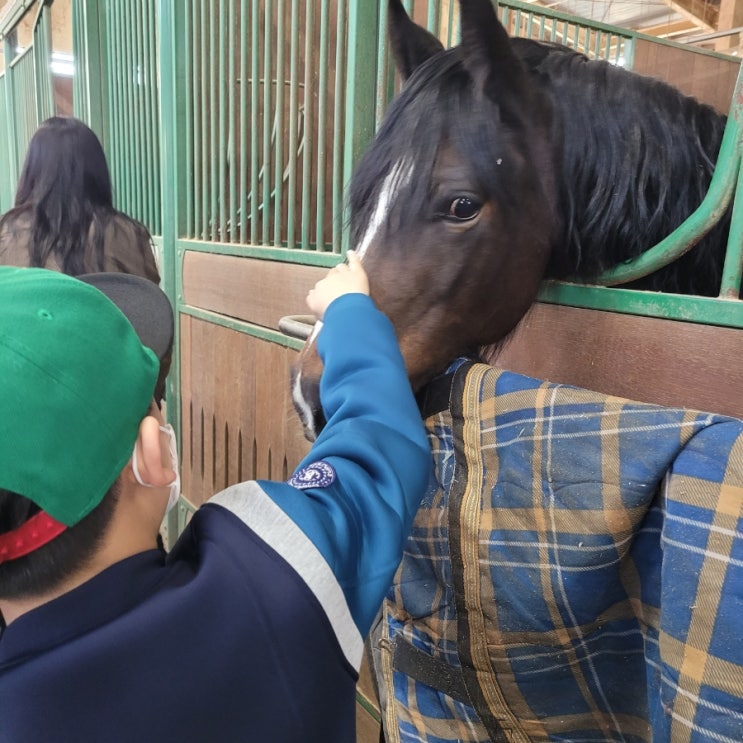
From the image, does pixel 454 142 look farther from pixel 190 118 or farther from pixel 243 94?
pixel 190 118

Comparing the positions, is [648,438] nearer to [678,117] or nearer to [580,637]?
[580,637]

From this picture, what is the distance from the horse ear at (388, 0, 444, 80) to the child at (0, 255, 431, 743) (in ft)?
1.61

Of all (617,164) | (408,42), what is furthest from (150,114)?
(617,164)

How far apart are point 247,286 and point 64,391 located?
1.10m

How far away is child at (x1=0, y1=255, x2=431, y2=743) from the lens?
16.2 inches

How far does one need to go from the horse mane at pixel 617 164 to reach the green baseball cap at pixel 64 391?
17.4 inches

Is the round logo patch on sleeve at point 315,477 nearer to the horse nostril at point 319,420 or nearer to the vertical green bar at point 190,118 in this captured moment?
the horse nostril at point 319,420

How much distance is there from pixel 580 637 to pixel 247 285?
44.4 inches

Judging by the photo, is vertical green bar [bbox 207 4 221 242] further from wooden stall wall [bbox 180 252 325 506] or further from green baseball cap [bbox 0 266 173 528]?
green baseball cap [bbox 0 266 173 528]

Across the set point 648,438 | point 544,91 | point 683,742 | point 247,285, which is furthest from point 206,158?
point 683,742

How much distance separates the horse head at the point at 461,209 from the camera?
64 cm

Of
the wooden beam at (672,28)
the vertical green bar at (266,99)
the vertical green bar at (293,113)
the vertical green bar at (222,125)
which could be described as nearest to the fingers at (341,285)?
the vertical green bar at (293,113)

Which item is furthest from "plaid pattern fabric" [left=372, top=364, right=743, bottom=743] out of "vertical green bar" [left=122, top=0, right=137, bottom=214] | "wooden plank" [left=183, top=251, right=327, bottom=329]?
"vertical green bar" [left=122, top=0, right=137, bottom=214]

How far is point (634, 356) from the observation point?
2.06ft
